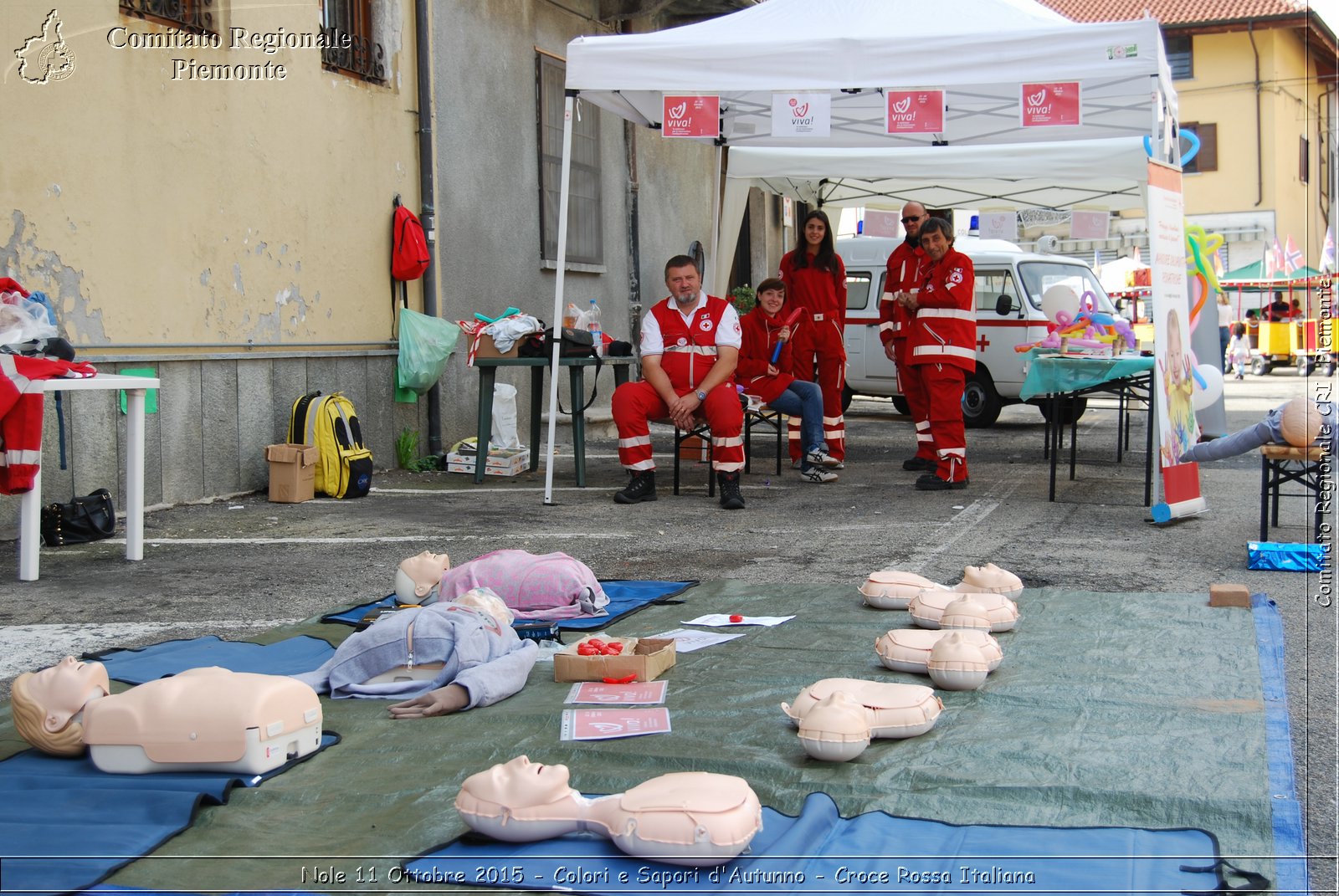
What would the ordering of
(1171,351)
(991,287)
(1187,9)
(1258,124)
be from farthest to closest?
(1187,9)
(1258,124)
(991,287)
(1171,351)

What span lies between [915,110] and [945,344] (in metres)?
1.55

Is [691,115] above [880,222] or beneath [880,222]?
above

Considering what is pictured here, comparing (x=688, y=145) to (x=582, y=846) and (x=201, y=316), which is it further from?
(x=582, y=846)

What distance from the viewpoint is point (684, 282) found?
8.00m

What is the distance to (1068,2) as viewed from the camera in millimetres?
39875

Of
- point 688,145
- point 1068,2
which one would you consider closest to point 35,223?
point 688,145

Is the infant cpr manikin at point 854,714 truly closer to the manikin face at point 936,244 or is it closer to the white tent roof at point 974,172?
the manikin face at point 936,244

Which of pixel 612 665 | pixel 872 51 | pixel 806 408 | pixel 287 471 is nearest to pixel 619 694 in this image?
pixel 612 665

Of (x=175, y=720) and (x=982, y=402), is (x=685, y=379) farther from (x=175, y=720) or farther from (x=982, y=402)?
(x=982, y=402)

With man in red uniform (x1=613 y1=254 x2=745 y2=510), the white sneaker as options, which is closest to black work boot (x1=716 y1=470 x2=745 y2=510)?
man in red uniform (x1=613 y1=254 x2=745 y2=510)

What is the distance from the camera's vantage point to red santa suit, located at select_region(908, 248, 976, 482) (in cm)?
855

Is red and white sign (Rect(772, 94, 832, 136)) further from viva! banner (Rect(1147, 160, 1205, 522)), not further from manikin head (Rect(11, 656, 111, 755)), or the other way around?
manikin head (Rect(11, 656, 111, 755))

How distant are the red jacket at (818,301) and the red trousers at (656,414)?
214 centimetres

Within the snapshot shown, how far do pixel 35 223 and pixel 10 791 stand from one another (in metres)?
4.74
